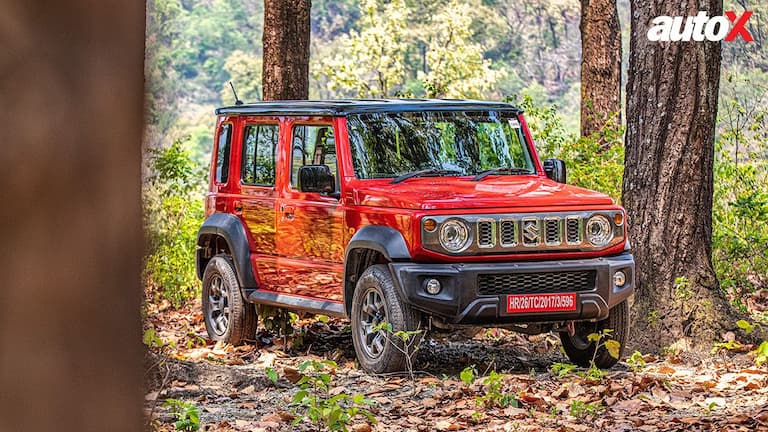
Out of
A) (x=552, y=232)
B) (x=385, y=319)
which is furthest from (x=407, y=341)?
(x=552, y=232)

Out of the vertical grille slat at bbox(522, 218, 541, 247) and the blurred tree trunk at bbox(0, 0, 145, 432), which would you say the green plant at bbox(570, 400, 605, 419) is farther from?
the blurred tree trunk at bbox(0, 0, 145, 432)

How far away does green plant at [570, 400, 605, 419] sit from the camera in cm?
660

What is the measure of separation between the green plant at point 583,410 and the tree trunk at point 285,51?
29.8 feet

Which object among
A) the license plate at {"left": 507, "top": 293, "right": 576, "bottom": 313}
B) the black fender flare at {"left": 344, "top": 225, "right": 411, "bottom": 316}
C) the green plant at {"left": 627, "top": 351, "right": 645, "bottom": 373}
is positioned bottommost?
the green plant at {"left": 627, "top": 351, "right": 645, "bottom": 373}

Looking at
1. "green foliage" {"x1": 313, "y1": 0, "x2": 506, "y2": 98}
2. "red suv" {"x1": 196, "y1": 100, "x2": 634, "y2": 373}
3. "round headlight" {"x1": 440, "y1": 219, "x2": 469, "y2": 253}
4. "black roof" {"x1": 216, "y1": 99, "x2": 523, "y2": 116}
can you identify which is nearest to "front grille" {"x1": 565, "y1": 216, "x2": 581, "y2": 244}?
"red suv" {"x1": 196, "y1": 100, "x2": 634, "y2": 373}

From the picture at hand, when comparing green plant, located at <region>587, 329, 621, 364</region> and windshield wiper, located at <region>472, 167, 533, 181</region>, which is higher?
windshield wiper, located at <region>472, 167, 533, 181</region>

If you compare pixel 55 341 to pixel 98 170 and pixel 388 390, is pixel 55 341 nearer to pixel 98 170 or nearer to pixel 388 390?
pixel 98 170

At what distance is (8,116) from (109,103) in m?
0.16

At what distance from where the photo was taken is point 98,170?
5.91 ft

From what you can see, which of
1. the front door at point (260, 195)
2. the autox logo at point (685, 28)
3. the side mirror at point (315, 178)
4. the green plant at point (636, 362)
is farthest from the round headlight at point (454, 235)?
the autox logo at point (685, 28)

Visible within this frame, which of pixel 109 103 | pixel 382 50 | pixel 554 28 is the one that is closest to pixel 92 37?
pixel 109 103

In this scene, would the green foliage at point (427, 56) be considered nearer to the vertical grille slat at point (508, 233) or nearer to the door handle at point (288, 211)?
the door handle at point (288, 211)

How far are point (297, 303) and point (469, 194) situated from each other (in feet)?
6.38

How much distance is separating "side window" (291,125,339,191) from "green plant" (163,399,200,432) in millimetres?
2907
